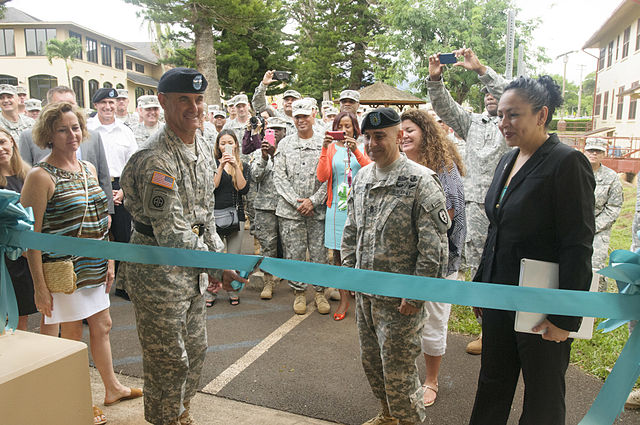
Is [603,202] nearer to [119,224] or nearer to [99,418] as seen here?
[99,418]

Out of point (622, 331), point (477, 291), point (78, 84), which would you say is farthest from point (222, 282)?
point (78, 84)

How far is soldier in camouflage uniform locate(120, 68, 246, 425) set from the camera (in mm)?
2246

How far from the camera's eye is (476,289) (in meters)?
1.69

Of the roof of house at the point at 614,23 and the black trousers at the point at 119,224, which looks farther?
the roof of house at the point at 614,23

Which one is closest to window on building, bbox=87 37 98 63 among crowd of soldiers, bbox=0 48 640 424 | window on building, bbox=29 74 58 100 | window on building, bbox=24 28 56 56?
window on building, bbox=24 28 56 56

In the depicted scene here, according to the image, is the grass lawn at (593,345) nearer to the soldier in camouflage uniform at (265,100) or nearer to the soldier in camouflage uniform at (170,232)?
the soldier in camouflage uniform at (170,232)

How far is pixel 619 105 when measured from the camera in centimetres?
2138

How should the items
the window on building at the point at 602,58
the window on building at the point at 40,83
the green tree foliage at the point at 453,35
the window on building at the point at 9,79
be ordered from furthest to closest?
the window on building at the point at 40,83 → the window on building at the point at 9,79 → the window on building at the point at 602,58 → the green tree foliage at the point at 453,35

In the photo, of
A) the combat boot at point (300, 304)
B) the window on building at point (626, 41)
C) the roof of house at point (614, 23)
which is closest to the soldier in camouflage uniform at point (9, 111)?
the combat boot at point (300, 304)

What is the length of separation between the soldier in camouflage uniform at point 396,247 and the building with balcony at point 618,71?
56.0 feet

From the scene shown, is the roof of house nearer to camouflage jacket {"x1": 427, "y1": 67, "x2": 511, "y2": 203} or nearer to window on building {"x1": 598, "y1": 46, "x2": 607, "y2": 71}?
window on building {"x1": 598, "y1": 46, "x2": 607, "y2": 71}

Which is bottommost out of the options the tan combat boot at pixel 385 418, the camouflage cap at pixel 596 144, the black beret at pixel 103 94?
the tan combat boot at pixel 385 418

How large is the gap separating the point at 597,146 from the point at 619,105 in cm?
2039

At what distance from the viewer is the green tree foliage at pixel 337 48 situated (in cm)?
2900
